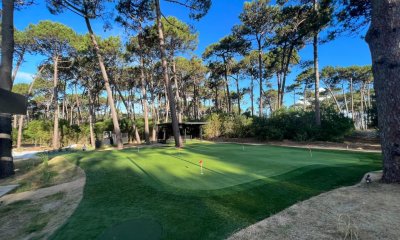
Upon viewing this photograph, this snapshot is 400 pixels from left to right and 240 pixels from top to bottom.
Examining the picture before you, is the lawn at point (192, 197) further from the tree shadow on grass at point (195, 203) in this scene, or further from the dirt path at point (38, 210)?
the dirt path at point (38, 210)

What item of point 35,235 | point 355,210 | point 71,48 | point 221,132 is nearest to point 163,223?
point 35,235

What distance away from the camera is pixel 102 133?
79.3ft

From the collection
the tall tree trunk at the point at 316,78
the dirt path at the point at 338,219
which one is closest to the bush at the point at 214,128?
the tall tree trunk at the point at 316,78

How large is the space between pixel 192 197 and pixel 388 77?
409 centimetres

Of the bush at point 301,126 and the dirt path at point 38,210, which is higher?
the bush at point 301,126

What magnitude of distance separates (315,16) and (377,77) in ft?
37.6

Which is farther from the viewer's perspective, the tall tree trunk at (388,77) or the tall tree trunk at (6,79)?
the tall tree trunk at (6,79)

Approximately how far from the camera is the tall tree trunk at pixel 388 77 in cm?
407

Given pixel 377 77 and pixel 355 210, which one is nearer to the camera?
pixel 355 210

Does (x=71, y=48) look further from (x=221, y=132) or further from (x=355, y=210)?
(x=355, y=210)

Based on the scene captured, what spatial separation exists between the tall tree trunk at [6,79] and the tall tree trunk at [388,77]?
949cm

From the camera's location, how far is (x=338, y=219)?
2.84m

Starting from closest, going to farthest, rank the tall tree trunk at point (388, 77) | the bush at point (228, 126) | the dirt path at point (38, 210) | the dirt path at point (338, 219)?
the dirt path at point (338, 219) < the dirt path at point (38, 210) < the tall tree trunk at point (388, 77) < the bush at point (228, 126)

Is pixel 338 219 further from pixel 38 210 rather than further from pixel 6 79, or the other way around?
pixel 6 79
